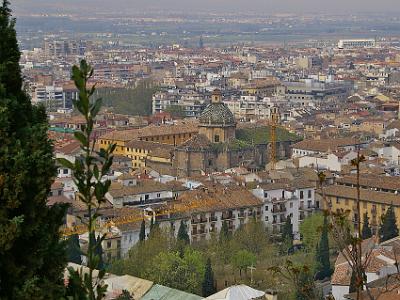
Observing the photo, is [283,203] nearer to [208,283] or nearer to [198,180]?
[198,180]

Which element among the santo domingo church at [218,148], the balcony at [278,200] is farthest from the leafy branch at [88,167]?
the santo domingo church at [218,148]

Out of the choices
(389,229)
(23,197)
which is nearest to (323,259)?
(389,229)

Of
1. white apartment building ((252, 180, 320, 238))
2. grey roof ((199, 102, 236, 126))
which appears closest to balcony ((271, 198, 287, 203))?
white apartment building ((252, 180, 320, 238))

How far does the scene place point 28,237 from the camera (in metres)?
3.93

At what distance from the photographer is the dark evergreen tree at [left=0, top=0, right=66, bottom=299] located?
3758 millimetres

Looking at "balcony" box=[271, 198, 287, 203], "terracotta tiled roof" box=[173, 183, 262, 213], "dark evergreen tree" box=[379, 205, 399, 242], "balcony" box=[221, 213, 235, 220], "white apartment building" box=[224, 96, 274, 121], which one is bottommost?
"white apartment building" box=[224, 96, 274, 121]

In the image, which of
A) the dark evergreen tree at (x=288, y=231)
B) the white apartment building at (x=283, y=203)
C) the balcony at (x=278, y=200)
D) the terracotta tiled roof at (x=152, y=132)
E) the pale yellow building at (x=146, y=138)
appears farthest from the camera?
the terracotta tiled roof at (x=152, y=132)

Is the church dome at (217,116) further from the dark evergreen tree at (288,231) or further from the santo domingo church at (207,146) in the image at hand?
the dark evergreen tree at (288,231)

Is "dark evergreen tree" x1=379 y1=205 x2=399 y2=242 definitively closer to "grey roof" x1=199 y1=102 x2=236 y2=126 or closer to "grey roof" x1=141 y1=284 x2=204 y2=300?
"grey roof" x1=141 y1=284 x2=204 y2=300

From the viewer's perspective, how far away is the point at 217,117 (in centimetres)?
3105

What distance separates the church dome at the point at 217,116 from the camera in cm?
3091

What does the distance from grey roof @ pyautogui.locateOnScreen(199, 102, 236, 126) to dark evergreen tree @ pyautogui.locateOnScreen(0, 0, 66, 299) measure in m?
26.7

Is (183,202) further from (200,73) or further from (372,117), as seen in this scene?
(200,73)

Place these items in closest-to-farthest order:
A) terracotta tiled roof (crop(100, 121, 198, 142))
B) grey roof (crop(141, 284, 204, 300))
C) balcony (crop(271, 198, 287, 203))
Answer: grey roof (crop(141, 284, 204, 300)) < balcony (crop(271, 198, 287, 203)) < terracotta tiled roof (crop(100, 121, 198, 142))
